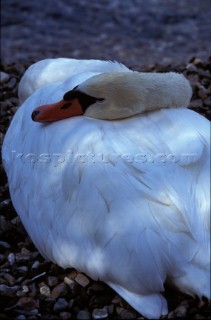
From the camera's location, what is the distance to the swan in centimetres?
305

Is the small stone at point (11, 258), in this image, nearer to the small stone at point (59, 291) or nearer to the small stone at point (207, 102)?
the small stone at point (59, 291)

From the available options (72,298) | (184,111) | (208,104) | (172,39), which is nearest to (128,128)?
(184,111)

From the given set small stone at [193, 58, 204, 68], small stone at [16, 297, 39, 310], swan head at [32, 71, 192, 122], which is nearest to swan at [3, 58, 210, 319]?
swan head at [32, 71, 192, 122]

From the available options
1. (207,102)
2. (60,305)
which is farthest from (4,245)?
(207,102)

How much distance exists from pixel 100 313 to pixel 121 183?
66 cm

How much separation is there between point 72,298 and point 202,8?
234 inches

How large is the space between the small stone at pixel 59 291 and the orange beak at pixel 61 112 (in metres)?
0.89

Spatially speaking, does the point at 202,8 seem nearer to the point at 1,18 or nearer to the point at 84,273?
the point at 1,18

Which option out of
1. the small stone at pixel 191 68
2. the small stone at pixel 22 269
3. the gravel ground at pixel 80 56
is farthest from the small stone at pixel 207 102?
the small stone at pixel 22 269

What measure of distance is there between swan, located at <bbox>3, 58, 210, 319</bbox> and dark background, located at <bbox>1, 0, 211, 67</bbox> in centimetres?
315

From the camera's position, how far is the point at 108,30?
7953mm

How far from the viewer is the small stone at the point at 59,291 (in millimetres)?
3474

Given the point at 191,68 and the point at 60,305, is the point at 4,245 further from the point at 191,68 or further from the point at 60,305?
the point at 191,68

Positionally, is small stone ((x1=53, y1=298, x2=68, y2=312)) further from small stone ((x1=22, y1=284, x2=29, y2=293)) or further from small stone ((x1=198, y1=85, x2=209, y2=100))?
small stone ((x1=198, y1=85, x2=209, y2=100))
